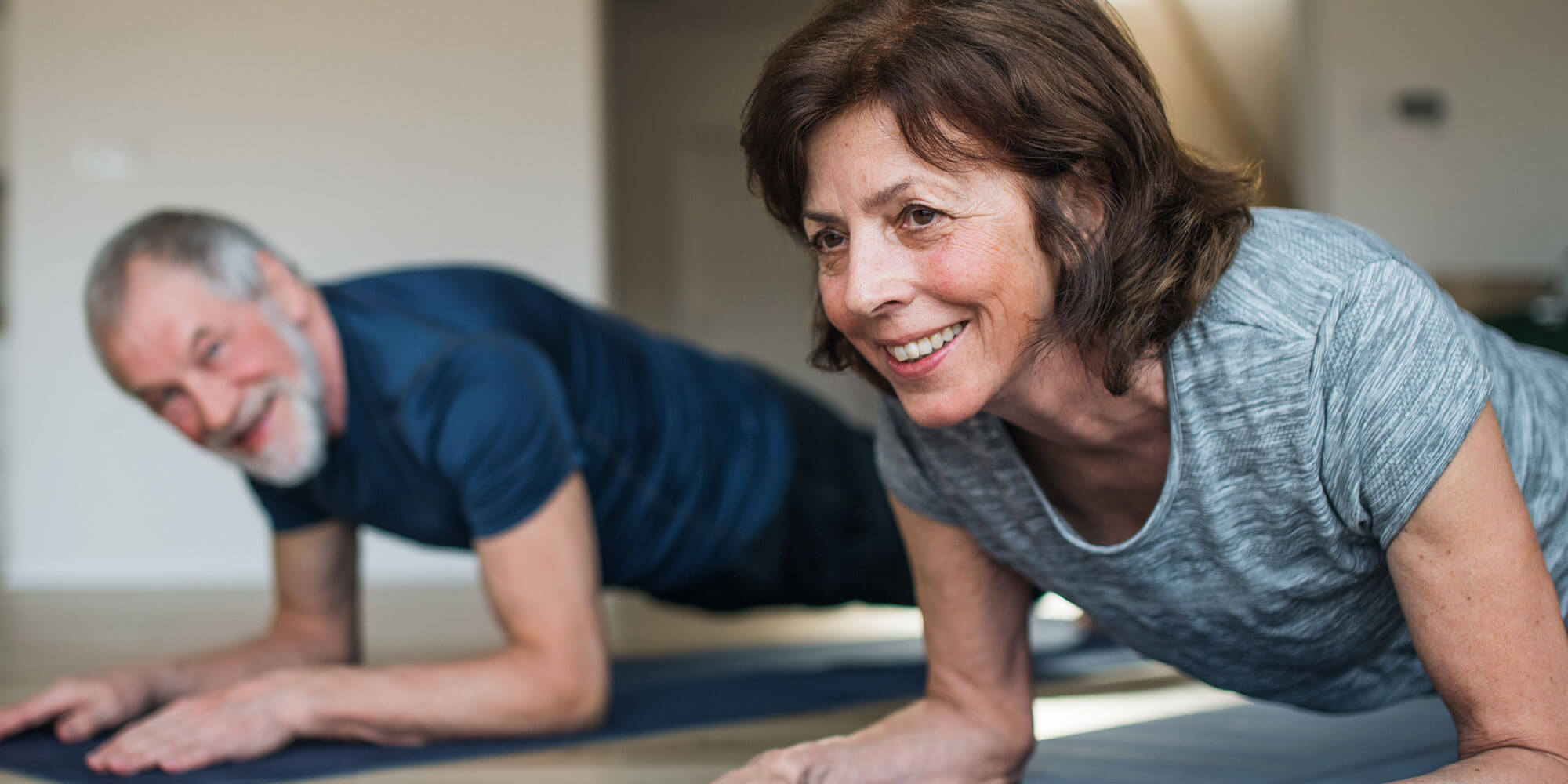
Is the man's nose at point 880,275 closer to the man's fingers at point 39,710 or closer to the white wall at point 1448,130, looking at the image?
the man's fingers at point 39,710

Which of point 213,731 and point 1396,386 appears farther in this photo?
point 213,731

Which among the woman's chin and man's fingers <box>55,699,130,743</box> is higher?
the woman's chin

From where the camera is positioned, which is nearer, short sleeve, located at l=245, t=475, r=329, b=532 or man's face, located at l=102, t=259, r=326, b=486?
man's face, located at l=102, t=259, r=326, b=486

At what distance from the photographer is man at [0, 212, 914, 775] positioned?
1.65 m

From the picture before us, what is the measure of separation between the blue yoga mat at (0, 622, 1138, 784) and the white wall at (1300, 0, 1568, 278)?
3.21 metres

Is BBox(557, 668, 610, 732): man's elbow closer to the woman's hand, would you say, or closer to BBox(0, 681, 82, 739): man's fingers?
the woman's hand

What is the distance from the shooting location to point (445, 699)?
1.66 meters

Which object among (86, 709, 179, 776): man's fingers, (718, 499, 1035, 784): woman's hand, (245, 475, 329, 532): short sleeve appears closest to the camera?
(718, 499, 1035, 784): woman's hand

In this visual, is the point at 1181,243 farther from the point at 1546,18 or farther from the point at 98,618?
Answer: the point at 1546,18

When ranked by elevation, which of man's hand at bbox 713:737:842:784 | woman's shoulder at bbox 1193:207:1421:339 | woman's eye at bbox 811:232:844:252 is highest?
woman's eye at bbox 811:232:844:252

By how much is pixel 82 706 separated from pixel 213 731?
36cm

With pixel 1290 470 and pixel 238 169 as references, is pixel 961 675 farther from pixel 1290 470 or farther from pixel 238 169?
pixel 238 169

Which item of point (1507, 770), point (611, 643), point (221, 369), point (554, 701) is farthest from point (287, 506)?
point (1507, 770)

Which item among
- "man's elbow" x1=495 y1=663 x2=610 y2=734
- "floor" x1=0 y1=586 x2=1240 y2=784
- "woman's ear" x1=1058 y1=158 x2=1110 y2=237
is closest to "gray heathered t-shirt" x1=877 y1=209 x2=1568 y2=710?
"woman's ear" x1=1058 y1=158 x2=1110 y2=237
